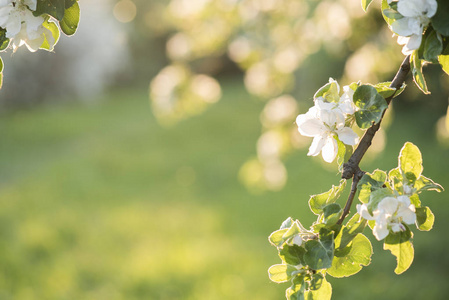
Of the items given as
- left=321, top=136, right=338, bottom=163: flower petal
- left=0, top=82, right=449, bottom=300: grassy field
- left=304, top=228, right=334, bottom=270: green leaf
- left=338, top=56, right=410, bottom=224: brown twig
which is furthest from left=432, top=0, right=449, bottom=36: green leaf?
left=0, top=82, right=449, bottom=300: grassy field

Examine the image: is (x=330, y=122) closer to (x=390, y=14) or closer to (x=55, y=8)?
(x=390, y=14)

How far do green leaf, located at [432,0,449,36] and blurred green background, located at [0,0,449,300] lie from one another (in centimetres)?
189

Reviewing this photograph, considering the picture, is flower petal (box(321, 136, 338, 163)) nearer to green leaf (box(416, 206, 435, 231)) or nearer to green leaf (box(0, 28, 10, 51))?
green leaf (box(416, 206, 435, 231))

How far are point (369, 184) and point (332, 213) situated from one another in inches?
2.7

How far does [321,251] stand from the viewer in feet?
2.37

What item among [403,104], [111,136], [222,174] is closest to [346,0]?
[222,174]

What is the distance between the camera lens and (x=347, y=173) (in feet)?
2.53

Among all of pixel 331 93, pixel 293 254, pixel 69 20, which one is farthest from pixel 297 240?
pixel 69 20

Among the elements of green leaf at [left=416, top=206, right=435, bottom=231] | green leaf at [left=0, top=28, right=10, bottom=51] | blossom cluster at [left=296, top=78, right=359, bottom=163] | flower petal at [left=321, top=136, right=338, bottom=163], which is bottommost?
green leaf at [left=416, top=206, right=435, bottom=231]

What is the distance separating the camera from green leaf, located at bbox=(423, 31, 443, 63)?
Result: 0.71 meters

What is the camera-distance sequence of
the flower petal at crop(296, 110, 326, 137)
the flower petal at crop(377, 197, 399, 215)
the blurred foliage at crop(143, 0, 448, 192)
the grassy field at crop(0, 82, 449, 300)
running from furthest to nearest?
the grassy field at crop(0, 82, 449, 300) → the blurred foliage at crop(143, 0, 448, 192) → the flower petal at crop(296, 110, 326, 137) → the flower petal at crop(377, 197, 399, 215)

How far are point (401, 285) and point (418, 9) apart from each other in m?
2.77

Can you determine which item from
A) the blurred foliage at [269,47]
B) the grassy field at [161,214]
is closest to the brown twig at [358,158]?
the blurred foliage at [269,47]

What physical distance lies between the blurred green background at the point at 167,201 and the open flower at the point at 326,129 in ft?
6.06
